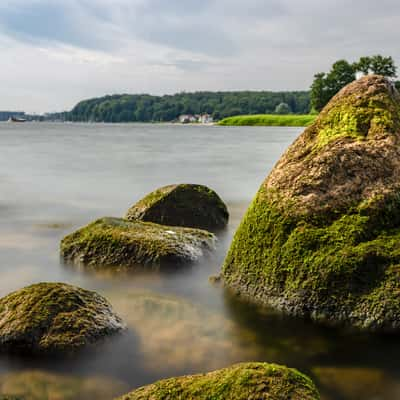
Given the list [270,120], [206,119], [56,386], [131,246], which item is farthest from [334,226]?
[206,119]

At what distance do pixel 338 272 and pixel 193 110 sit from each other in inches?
7696

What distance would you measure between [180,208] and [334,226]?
461cm

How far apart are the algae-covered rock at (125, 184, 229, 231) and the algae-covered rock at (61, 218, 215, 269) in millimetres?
1296

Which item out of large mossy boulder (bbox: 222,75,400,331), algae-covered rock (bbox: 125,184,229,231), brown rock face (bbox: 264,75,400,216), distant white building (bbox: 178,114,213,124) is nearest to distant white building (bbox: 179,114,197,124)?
distant white building (bbox: 178,114,213,124)

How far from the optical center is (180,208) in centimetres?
1062

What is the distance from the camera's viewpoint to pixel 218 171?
87.4 ft

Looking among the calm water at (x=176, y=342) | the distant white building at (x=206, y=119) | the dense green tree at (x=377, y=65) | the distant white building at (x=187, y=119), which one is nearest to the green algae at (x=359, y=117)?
the calm water at (x=176, y=342)

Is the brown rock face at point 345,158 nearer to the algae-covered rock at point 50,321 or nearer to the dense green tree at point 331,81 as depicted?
the algae-covered rock at point 50,321

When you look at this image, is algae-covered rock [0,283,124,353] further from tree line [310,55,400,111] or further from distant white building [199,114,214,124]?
distant white building [199,114,214,124]

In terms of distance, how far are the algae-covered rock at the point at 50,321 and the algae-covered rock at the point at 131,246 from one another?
7.89ft

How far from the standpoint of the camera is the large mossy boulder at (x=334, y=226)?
599cm

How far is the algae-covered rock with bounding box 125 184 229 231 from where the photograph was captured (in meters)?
10.5

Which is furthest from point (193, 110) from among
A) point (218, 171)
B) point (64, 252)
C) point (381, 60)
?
point (64, 252)

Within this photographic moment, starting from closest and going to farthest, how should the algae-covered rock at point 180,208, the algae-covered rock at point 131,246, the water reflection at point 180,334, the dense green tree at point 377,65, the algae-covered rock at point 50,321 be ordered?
1. the algae-covered rock at point 50,321
2. the water reflection at point 180,334
3. the algae-covered rock at point 131,246
4. the algae-covered rock at point 180,208
5. the dense green tree at point 377,65
